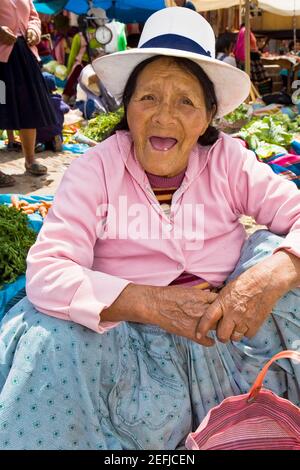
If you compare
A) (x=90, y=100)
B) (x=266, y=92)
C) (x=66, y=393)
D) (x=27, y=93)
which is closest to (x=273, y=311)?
(x=66, y=393)

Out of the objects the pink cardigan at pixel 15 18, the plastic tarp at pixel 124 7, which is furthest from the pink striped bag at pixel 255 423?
the plastic tarp at pixel 124 7

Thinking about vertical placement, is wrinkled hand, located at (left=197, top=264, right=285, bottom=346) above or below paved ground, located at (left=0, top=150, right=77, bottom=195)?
above

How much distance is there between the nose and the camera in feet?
5.75

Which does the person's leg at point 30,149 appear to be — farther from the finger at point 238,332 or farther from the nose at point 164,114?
the finger at point 238,332

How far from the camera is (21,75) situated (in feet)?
15.4

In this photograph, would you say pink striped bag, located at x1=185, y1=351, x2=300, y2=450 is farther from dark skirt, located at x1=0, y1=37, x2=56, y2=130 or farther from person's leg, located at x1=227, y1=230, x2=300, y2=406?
dark skirt, located at x1=0, y1=37, x2=56, y2=130

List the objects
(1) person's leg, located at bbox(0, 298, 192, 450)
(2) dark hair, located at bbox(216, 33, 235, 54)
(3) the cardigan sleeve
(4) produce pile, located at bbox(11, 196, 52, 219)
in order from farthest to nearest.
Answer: (2) dark hair, located at bbox(216, 33, 235, 54) < (4) produce pile, located at bbox(11, 196, 52, 219) < (3) the cardigan sleeve < (1) person's leg, located at bbox(0, 298, 192, 450)

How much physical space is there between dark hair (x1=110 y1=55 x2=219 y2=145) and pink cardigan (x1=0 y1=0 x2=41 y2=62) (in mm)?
2885

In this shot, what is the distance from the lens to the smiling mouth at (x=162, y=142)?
181 centimetres

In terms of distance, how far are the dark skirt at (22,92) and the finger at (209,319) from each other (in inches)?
143

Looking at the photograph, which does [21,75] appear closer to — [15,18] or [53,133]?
[15,18]

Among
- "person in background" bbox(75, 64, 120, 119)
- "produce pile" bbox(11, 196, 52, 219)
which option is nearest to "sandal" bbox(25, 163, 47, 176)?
"produce pile" bbox(11, 196, 52, 219)
